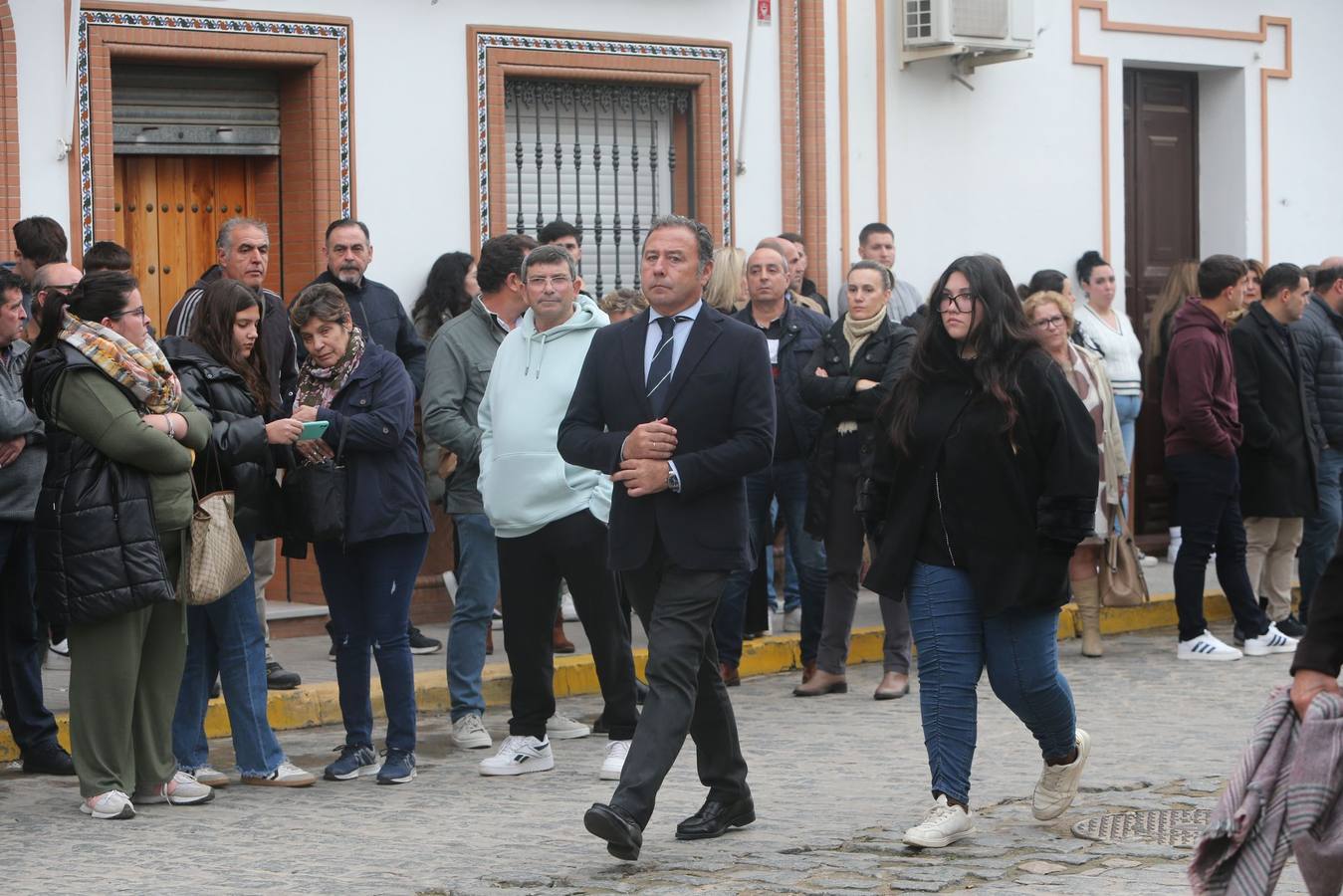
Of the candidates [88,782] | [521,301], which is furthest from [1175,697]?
[88,782]

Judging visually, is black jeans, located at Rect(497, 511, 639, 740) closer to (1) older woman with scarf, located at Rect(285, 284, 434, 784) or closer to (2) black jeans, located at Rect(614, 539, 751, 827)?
(1) older woman with scarf, located at Rect(285, 284, 434, 784)

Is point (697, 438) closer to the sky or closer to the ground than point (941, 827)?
closer to the sky

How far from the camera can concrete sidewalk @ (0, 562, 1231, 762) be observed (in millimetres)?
9578

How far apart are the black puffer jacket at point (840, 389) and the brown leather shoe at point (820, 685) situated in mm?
693

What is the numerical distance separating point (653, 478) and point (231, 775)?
105 inches

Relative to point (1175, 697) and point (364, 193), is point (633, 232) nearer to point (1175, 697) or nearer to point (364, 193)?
point (364, 193)

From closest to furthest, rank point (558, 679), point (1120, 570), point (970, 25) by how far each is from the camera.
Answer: point (558, 679) → point (1120, 570) → point (970, 25)

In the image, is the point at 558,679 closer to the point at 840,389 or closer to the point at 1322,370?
the point at 840,389

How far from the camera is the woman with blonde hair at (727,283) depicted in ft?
36.2

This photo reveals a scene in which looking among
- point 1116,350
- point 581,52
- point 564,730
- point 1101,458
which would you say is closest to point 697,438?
point 564,730

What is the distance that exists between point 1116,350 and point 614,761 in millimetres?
6711

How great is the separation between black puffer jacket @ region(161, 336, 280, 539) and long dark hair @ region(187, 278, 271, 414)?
0.05 m

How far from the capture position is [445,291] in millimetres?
11680

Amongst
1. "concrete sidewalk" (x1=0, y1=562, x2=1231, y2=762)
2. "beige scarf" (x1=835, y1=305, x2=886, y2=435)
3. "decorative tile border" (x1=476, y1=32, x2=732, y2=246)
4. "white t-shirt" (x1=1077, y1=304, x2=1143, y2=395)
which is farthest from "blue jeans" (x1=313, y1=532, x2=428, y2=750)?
"white t-shirt" (x1=1077, y1=304, x2=1143, y2=395)
